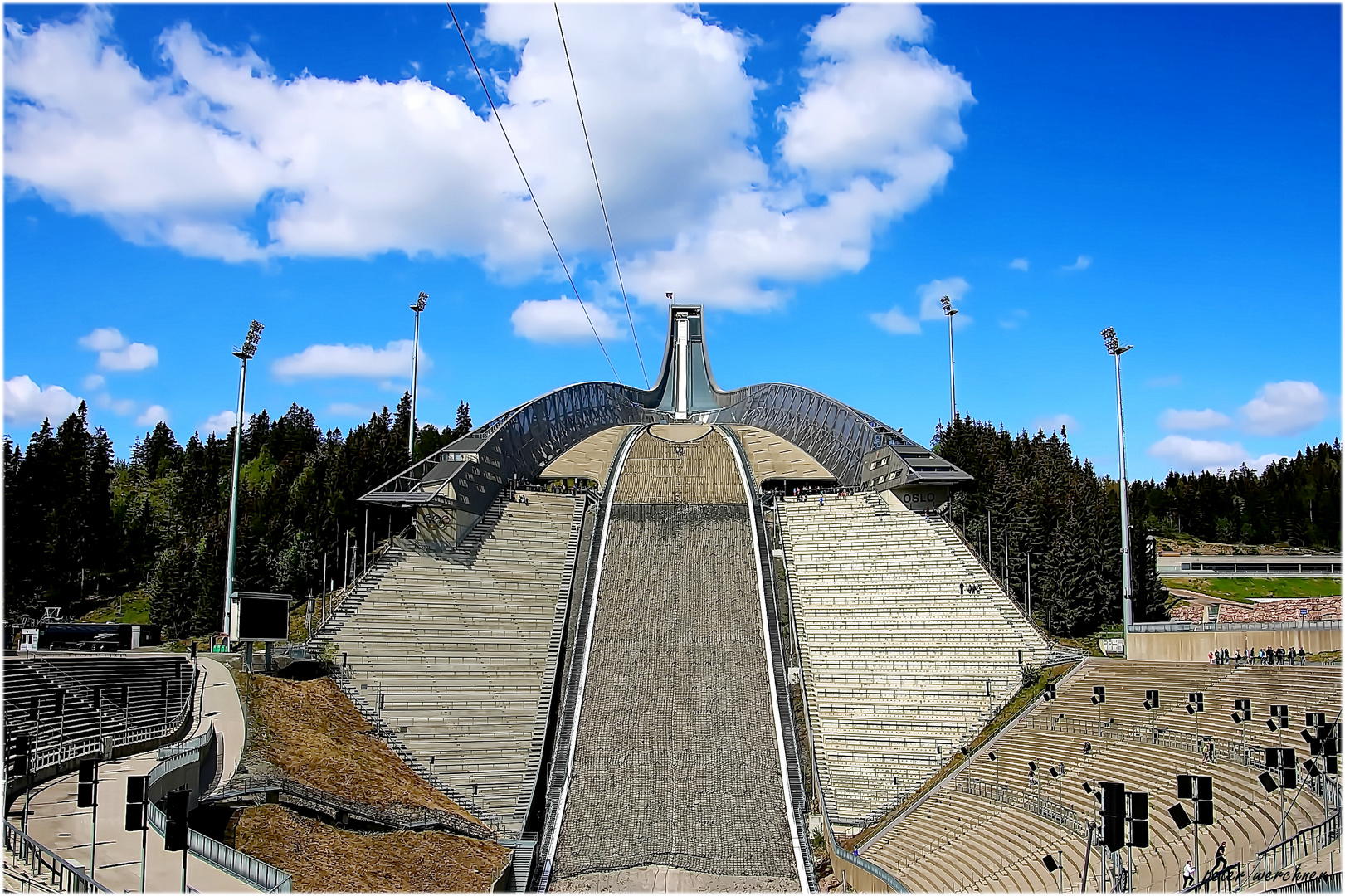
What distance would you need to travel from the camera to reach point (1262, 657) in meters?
28.5

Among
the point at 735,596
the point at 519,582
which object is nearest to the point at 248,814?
the point at 519,582

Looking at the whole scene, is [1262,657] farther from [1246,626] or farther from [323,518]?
[323,518]

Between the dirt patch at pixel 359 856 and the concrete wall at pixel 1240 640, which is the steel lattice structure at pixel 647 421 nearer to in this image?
the concrete wall at pixel 1240 640

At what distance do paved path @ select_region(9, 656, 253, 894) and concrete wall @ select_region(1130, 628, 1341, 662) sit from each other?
89.7 feet

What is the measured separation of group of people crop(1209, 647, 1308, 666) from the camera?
27328 mm

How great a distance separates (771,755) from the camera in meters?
28.0

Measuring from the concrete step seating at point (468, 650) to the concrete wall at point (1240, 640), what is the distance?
2013cm

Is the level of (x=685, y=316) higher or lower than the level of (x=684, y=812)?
higher

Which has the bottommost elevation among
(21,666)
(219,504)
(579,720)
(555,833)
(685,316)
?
(555,833)

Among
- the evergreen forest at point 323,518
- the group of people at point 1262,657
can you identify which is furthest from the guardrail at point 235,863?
the group of people at point 1262,657

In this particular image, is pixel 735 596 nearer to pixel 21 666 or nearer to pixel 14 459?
pixel 21 666

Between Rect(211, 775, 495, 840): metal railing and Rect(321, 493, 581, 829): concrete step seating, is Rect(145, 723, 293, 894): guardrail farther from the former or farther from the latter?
Result: Rect(321, 493, 581, 829): concrete step seating

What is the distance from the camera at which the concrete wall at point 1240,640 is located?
30000mm

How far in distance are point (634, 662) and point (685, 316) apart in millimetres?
56882
